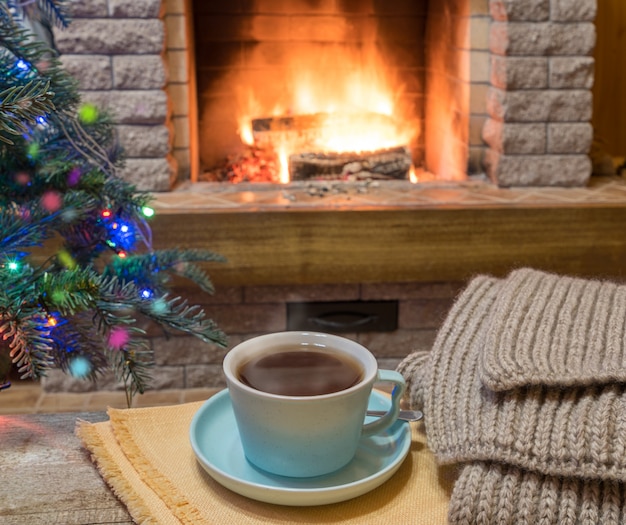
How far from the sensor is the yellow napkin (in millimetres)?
588

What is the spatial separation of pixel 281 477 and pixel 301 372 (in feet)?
0.27

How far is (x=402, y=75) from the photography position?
2508 mm

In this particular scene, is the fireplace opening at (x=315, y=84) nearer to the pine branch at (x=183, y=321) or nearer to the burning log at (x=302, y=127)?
the burning log at (x=302, y=127)

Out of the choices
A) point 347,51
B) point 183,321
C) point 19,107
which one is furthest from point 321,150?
point 19,107

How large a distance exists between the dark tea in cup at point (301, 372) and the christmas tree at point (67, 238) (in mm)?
206

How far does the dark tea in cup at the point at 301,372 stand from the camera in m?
0.62

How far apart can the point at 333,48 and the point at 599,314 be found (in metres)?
1.92

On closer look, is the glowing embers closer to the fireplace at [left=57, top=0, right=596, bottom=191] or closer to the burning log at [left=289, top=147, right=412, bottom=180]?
the burning log at [left=289, top=147, right=412, bottom=180]

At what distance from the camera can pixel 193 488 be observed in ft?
2.04

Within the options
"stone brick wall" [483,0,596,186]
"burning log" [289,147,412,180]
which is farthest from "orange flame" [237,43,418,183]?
A: "stone brick wall" [483,0,596,186]

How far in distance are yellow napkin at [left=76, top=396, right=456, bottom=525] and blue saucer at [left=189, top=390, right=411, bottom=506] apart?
0.01m

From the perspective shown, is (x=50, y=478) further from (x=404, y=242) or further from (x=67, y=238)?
(x=404, y=242)

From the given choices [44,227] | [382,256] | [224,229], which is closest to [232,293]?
[224,229]

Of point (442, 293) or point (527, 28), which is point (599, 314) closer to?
point (442, 293)
